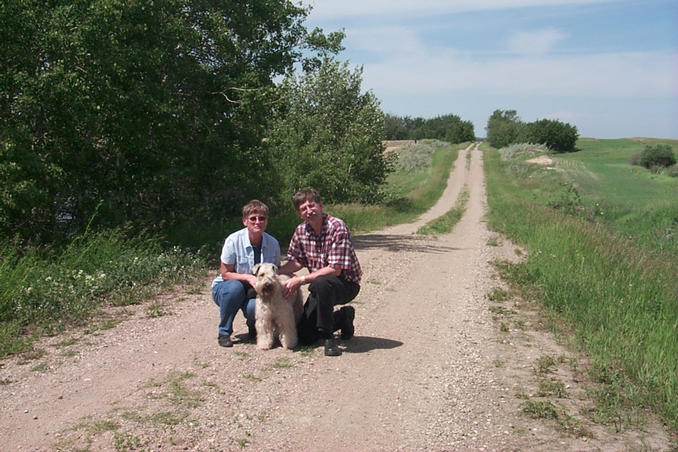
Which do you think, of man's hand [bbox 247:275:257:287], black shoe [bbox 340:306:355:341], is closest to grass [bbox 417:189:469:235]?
black shoe [bbox 340:306:355:341]

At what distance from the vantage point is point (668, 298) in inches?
365

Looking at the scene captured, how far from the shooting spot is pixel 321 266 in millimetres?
7047

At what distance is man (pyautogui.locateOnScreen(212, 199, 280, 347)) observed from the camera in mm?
7043

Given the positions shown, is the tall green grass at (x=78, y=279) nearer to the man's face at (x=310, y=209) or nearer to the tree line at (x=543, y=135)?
the man's face at (x=310, y=209)

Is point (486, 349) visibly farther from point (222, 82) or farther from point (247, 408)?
point (222, 82)

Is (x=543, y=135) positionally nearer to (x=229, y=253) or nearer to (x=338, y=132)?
(x=338, y=132)

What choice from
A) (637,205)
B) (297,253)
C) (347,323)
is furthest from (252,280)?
(637,205)

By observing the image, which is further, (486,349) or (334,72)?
(334,72)

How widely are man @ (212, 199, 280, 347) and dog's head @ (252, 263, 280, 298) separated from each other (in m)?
0.36

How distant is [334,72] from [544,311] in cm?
2388

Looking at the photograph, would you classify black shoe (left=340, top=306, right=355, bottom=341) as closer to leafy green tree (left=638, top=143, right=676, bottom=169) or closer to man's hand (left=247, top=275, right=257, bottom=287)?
man's hand (left=247, top=275, right=257, bottom=287)

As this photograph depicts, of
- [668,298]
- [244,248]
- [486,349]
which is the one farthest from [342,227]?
[668,298]

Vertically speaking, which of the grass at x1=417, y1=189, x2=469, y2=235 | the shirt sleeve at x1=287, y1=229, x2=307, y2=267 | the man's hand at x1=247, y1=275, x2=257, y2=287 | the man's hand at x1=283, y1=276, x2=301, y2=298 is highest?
the shirt sleeve at x1=287, y1=229, x2=307, y2=267

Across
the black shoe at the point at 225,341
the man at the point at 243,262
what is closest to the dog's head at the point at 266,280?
the man at the point at 243,262
